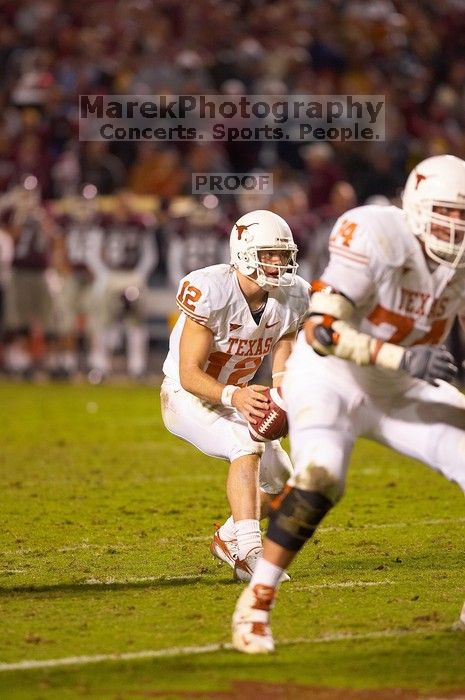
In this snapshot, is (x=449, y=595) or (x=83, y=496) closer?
(x=449, y=595)

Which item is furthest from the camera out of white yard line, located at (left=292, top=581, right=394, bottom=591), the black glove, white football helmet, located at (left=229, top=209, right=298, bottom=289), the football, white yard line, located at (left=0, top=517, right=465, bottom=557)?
white yard line, located at (left=0, top=517, right=465, bottom=557)

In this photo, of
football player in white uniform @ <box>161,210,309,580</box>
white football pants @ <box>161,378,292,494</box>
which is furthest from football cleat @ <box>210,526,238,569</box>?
white football pants @ <box>161,378,292,494</box>

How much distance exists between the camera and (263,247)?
4.81 m

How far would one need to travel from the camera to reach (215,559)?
5152 millimetres

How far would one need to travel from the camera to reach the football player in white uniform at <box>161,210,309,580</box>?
15.5ft

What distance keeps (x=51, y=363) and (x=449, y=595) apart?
8622 mm

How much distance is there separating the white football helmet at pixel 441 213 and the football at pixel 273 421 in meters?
0.88

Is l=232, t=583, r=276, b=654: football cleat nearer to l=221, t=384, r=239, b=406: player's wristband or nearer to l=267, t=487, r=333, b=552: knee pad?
l=267, t=487, r=333, b=552: knee pad

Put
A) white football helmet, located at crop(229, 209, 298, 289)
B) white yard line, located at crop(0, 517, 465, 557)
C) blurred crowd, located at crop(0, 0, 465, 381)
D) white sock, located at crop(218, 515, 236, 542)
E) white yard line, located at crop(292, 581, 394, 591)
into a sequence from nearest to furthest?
white yard line, located at crop(292, 581, 394, 591)
white football helmet, located at crop(229, 209, 298, 289)
white sock, located at crop(218, 515, 236, 542)
white yard line, located at crop(0, 517, 465, 557)
blurred crowd, located at crop(0, 0, 465, 381)

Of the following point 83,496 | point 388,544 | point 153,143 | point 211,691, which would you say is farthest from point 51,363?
point 211,691

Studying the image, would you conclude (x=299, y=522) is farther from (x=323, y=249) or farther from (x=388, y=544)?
(x=323, y=249)

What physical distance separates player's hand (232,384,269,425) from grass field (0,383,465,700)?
2.02 feet

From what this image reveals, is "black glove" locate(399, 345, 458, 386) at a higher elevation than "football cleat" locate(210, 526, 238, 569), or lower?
higher

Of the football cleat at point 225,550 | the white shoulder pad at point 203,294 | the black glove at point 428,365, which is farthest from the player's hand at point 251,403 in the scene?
the black glove at point 428,365
